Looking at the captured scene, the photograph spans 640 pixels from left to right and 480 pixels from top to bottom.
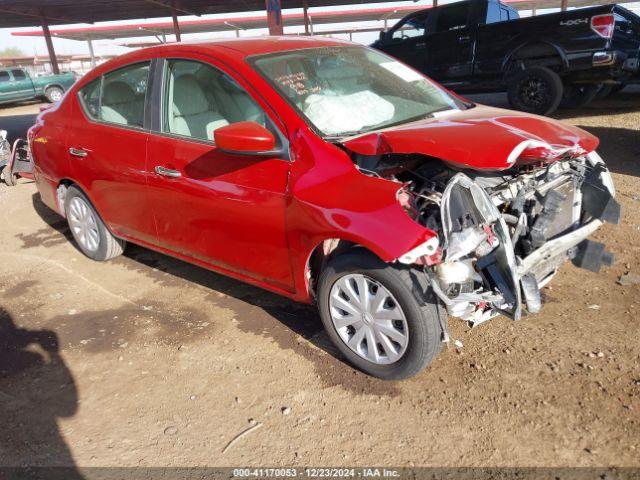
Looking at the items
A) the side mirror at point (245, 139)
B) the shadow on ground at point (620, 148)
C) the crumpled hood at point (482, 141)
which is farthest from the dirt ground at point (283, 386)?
the shadow on ground at point (620, 148)

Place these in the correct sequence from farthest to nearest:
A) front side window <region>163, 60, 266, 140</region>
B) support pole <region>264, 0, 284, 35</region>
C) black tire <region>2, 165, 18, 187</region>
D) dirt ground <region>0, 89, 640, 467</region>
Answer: support pole <region>264, 0, 284, 35</region>
black tire <region>2, 165, 18, 187</region>
front side window <region>163, 60, 266, 140</region>
dirt ground <region>0, 89, 640, 467</region>

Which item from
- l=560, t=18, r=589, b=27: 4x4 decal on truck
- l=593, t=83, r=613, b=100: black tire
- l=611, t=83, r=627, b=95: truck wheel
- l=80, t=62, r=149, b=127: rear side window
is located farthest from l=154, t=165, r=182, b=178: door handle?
l=611, t=83, r=627, b=95: truck wheel

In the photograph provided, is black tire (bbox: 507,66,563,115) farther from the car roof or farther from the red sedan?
the car roof

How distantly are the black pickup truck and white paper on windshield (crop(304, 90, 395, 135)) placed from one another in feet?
20.4

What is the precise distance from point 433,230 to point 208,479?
1.52 meters

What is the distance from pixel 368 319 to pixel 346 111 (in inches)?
49.1

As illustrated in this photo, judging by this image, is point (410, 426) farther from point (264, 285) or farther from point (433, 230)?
point (264, 285)

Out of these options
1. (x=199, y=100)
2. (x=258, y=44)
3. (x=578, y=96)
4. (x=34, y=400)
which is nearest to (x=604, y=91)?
(x=578, y=96)

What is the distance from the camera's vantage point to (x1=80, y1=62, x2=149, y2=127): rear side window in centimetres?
373

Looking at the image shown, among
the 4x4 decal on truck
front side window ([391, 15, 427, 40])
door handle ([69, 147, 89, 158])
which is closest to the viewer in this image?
door handle ([69, 147, 89, 158])

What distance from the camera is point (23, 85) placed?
70.0ft

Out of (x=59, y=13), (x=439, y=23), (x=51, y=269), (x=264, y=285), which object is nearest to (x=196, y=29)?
(x=59, y=13)

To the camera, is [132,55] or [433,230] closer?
[433,230]

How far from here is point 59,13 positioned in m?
18.0
